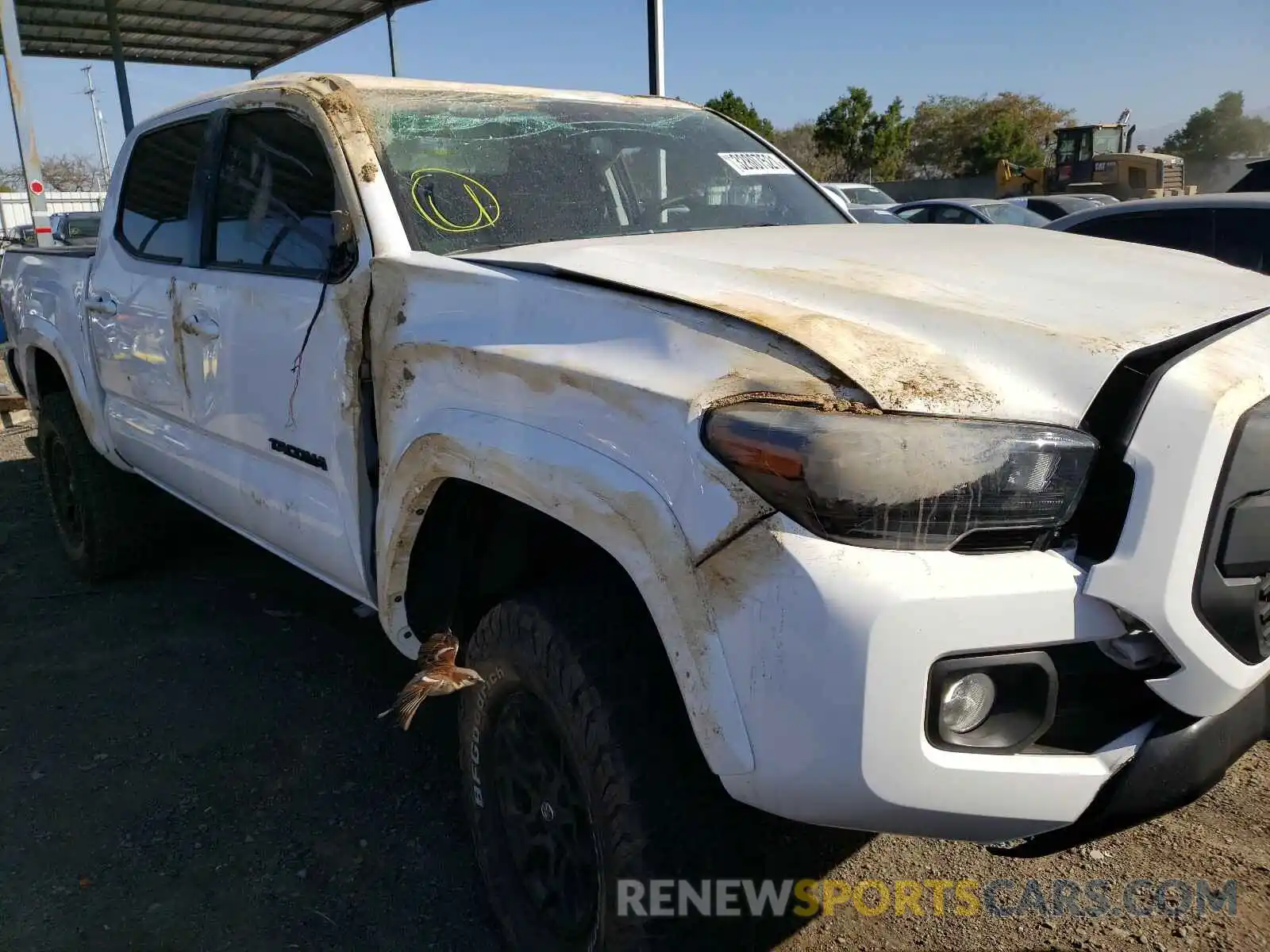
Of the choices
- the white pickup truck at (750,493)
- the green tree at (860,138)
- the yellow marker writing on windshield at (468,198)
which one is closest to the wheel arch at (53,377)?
the white pickup truck at (750,493)

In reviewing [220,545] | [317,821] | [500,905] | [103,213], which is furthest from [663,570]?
[220,545]

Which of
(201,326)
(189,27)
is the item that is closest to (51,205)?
(189,27)

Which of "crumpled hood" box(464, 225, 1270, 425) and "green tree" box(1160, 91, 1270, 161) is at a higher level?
"green tree" box(1160, 91, 1270, 161)

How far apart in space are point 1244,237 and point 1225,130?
192 ft

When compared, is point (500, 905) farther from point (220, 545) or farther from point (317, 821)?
point (220, 545)

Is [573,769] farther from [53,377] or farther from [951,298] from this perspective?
[53,377]

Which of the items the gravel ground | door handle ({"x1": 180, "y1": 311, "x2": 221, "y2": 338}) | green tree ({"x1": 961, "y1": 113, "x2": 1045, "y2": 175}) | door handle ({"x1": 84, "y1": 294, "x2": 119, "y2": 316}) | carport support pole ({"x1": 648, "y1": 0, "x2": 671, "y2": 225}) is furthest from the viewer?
green tree ({"x1": 961, "y1": 113, "x2": 1045, "y2": 175})

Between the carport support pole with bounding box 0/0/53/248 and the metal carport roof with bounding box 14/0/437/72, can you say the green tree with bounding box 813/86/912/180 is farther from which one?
the carport support pole with bounding box 0/0/53/248

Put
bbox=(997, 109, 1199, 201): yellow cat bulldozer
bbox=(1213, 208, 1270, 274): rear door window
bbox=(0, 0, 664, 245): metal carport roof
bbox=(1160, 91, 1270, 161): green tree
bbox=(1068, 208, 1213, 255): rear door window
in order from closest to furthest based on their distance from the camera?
bbox=(1213, 208, 1270, 274): rear door window < bbox=(1068, 208, 1213, 255): rear door window < bbox=(0, 0, 664, 245): metal carport roof < bbox=(997, 109, 1199, 201): yellow cat bulldozer < bbox=(1160, 91, 1270, 161): green tree

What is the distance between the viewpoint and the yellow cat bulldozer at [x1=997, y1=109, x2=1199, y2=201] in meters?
25.3

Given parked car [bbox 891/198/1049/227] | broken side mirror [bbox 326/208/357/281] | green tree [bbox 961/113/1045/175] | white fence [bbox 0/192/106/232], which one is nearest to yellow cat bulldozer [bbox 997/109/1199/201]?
parked car [bbox 891/198/1049/227]

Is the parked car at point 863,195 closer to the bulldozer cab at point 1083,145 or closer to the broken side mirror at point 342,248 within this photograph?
the bulldozer cab at point 1083,145

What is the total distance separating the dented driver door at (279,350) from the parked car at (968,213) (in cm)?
1182

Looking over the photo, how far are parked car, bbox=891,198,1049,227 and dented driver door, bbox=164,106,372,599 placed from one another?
1182 centimetres
